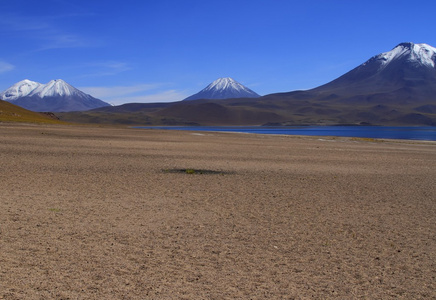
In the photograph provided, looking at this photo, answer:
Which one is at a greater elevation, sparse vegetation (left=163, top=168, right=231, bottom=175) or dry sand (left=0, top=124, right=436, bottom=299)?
sparse vegetation (left=163, top=168, right=231, bottom=175)

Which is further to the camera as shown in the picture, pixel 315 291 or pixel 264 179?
pixel 264 179

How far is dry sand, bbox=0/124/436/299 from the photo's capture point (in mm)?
5688

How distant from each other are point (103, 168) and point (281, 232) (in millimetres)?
9544

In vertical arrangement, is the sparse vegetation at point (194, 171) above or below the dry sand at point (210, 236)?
above

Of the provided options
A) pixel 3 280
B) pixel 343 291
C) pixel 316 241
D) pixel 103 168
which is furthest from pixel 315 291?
pixel 103 168

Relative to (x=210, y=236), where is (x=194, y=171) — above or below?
above

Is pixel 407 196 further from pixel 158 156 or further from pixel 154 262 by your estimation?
pixel 158 156

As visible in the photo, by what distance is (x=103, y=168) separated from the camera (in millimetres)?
16203

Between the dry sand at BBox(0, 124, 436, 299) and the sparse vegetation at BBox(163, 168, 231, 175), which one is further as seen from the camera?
the sparse vegetation at BBox(163, 168, 231, 175)

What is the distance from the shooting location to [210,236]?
26.1ft

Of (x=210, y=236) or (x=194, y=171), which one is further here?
(x=194, y=171)

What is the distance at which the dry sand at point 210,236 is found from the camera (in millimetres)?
5688

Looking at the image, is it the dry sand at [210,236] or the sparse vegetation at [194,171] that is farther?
the sparse vegetation at [194,171]

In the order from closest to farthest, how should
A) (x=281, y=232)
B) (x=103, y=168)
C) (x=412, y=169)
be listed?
(x=281, y=232) → (x=103, y=168) → (x=412, y=169)
